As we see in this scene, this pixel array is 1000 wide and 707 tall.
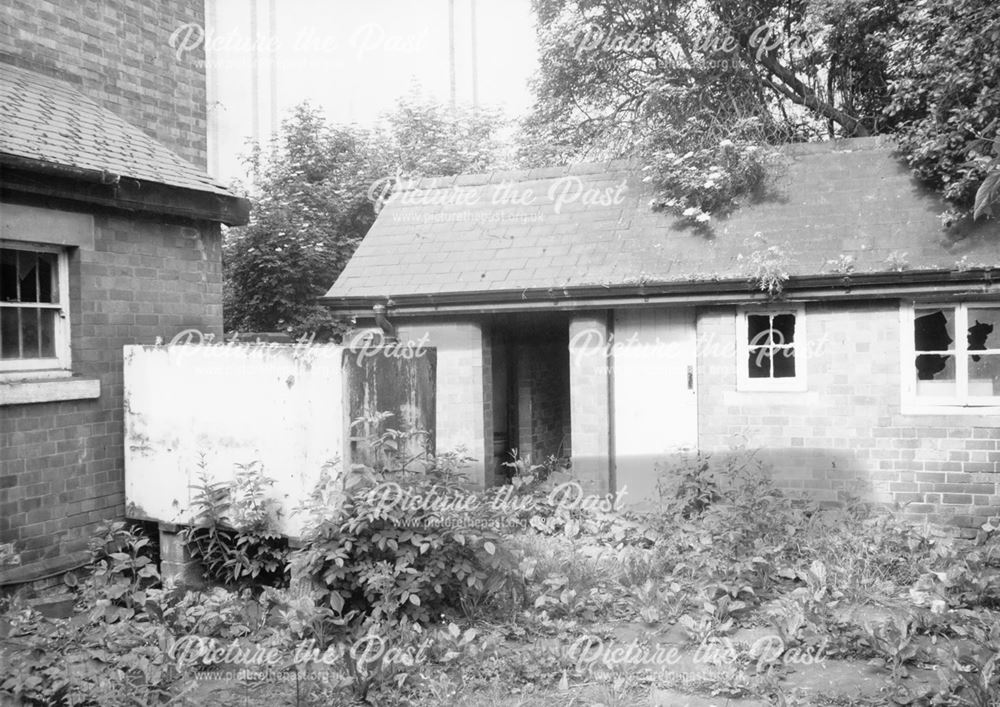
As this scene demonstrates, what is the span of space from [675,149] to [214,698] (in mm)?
9382

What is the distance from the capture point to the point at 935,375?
8227mm

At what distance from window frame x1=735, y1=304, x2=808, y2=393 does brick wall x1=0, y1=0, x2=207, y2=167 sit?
7065mm

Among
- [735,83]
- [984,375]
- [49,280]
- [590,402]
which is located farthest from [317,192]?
[984,375]

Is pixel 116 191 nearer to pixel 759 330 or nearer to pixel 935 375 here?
pixel 759 330

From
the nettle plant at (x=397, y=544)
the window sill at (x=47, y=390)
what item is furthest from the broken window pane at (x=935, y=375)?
the window sill at (x=47, y=390)

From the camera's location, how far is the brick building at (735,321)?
26.6ft

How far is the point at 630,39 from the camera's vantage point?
18.5m

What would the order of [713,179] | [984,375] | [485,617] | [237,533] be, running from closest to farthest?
[485,617], [237,533], [984,375], [713,179]

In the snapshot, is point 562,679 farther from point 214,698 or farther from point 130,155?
point 130,155

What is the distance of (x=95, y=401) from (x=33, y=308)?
984mm

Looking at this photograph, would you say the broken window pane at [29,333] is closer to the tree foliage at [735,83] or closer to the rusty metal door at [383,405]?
the rusty metal door at [383,405]

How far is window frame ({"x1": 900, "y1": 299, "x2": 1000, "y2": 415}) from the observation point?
26.2 ft

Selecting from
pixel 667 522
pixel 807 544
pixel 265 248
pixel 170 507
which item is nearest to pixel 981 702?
pixel 807 544

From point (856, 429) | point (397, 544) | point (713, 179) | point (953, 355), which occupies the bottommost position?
point (397, 544)
